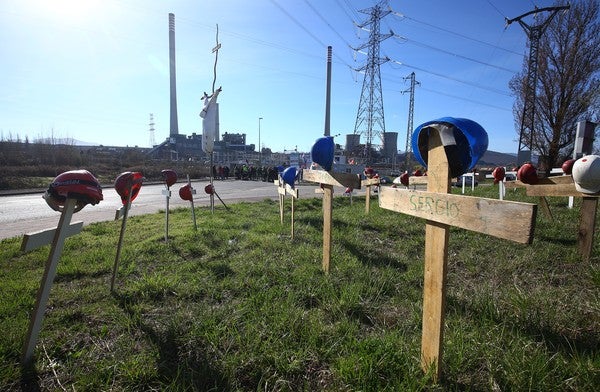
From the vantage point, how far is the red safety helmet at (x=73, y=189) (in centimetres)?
273

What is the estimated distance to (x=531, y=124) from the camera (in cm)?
2091

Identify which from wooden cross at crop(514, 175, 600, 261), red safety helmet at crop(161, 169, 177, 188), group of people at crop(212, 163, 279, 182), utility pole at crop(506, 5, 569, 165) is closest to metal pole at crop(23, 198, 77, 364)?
red safety helmet at crop(161, 169, 177, 188)

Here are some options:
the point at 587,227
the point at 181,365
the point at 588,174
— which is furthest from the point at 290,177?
the point at 181,365

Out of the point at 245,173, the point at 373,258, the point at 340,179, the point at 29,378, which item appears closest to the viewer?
the point at 29,378

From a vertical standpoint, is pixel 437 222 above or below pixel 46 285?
above

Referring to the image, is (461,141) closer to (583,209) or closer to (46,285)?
(46,285)

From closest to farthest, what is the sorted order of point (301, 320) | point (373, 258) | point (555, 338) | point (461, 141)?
point (461, 141) → point (555, 338) → point (301, 320) → point (373, 258)

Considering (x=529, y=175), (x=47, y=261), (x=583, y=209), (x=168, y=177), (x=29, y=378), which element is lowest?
(x=29, y=378)

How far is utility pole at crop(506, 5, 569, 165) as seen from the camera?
2000 cm

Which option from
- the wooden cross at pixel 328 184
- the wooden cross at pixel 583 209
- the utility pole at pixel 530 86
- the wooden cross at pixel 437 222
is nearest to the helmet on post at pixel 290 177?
the wooden cross at pixel 328 184

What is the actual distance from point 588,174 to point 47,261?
4784mm

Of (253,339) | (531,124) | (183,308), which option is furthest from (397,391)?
(531,124)

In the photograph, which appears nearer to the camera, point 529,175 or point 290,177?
point 529,175

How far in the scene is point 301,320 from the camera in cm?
286
